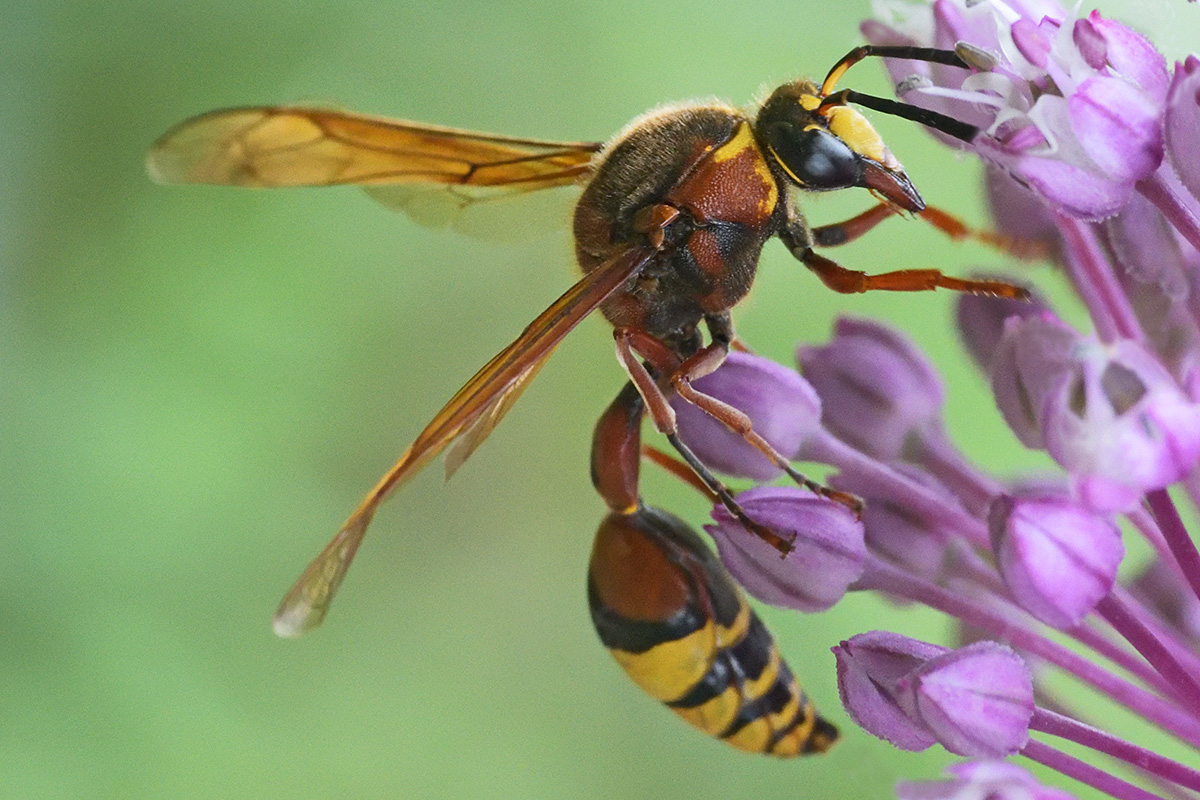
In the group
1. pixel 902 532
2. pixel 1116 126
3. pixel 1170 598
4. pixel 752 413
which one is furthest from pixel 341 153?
pixel 1170 598

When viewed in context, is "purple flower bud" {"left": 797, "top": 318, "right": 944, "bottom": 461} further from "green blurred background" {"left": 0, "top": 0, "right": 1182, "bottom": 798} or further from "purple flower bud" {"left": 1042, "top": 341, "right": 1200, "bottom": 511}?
"green blurred background" {"left": 0, "top": 0, "right": 1182, "bottom": 798}

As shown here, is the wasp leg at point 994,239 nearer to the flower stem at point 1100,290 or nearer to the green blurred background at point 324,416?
the flower stem at point 1100,290

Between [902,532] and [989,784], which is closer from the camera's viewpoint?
[989,784]

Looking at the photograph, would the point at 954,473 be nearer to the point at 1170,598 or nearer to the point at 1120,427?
the point at 1170,598

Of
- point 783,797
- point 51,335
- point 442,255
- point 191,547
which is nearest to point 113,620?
point 191,547

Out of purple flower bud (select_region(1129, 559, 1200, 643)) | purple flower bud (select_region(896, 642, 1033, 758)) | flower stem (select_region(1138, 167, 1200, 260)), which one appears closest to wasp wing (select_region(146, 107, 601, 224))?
flower stem (select_region(1138, 167, 1200, 260))

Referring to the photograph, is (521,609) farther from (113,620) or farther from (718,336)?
(718,336)

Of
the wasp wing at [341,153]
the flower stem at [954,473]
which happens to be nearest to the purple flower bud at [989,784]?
the flower stem at [954,473]
